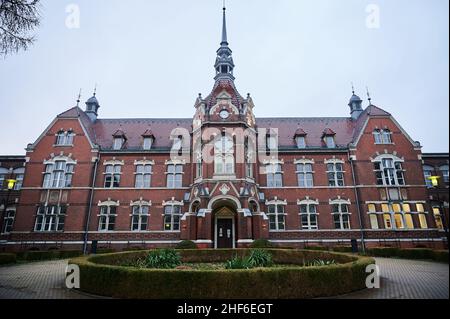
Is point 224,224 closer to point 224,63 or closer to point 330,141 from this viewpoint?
point 330,141

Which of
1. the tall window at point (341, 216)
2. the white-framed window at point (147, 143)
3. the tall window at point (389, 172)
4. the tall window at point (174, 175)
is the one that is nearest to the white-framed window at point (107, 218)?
the tall window at point (174, 175)

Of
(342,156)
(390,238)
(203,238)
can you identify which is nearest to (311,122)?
(342,156)

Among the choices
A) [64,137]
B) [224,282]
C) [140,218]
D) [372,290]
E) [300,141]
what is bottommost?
[372,290]

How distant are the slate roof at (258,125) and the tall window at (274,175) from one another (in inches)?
Result: 112

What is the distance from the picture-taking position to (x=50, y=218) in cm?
2462

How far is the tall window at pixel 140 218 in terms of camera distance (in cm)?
2464

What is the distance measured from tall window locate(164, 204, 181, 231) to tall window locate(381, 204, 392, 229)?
66.2ft

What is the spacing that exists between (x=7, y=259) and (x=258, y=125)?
26.1m

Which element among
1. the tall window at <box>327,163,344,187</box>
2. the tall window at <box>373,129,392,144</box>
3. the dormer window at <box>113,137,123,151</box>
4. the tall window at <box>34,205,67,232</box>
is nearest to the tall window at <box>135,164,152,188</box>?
the dormer window at <box>113,137,123,151</box>

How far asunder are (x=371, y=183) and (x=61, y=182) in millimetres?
31839

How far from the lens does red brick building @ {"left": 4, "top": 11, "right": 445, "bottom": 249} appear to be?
23203mm

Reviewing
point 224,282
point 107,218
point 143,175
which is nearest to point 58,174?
point 107,218

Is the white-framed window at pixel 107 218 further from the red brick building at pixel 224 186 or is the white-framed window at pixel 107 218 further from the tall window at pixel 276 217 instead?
the tall window at pixel 276 217

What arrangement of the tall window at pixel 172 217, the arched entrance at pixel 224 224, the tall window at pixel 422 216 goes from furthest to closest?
the tall window at pixel 172 217 < the tall window at pixel 422 216 < the arched entrance at pixel 224 224
